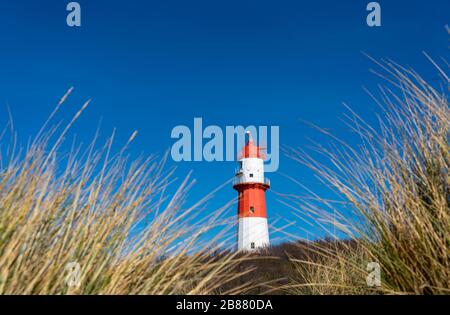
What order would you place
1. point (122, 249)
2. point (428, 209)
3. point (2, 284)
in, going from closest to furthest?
point (2, 284)
point (122, 249)
point (428, 209)

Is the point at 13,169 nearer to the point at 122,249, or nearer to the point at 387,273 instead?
the point at 122,249

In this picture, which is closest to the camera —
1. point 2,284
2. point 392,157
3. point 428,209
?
point 2,284

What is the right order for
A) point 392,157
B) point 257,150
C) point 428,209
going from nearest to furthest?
1. point 428,209
2. point 392,157
3. point 257,150
